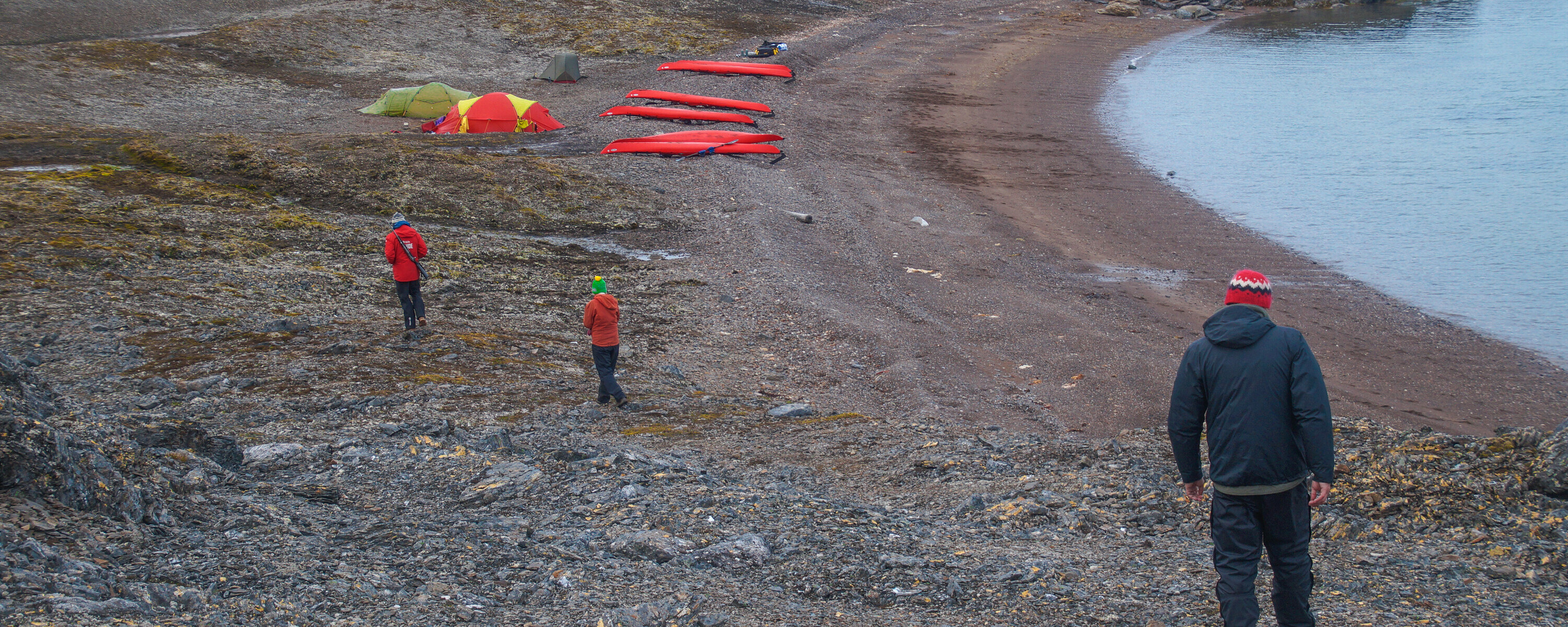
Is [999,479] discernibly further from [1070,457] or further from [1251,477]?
[1251,477]

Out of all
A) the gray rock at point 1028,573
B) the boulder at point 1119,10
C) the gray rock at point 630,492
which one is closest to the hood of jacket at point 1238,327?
the gray rock at point 1028,573

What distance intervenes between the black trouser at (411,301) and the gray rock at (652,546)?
632 cm

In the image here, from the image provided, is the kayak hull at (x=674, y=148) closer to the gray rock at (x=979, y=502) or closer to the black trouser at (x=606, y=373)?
the black trouser at (x=606, y=373)

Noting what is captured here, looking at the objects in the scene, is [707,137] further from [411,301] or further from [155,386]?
[155,386]

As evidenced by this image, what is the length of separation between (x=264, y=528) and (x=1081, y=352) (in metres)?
10.6

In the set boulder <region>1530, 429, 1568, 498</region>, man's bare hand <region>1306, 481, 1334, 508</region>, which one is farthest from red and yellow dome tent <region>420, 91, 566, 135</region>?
man's bare hand <region>1306, 481, 1334, 508</region>

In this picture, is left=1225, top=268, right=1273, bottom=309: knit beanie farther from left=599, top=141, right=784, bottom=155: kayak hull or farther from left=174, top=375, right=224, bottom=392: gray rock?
left=599, top=141, right=784, bottom=155: kayak hull

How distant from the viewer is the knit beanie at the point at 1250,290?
15.5 ft

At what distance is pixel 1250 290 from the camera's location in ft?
15.6

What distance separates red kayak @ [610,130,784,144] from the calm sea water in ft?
37.4

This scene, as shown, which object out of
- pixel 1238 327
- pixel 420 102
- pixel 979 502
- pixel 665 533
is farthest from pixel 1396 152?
pixel 665 533

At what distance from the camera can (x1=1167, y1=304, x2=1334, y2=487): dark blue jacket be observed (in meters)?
4.55

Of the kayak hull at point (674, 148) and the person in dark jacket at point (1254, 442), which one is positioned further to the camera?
the kayak hull at point (674, 148)

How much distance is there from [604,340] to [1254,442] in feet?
21.2
